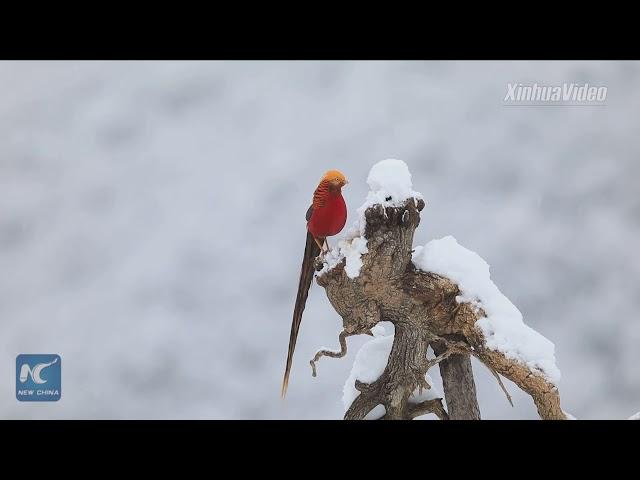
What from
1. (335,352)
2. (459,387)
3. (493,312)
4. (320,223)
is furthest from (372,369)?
(320,223)

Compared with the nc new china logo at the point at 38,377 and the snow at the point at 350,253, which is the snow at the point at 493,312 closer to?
the snow at the point at 350,253

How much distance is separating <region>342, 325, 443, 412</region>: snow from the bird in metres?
0.37

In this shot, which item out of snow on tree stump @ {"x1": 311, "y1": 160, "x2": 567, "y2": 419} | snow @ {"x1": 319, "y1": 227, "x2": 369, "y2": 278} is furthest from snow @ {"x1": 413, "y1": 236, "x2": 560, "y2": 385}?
snow @ {"x1": 319, "y1": 227, "x2": 369, "y2": 278}

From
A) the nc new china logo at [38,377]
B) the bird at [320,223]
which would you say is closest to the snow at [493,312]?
the bird at [320,223]

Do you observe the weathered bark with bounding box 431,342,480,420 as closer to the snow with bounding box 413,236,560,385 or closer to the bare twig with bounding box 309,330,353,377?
the snow with bounding box 413,236,560,385

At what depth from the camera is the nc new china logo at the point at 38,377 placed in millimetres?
3514

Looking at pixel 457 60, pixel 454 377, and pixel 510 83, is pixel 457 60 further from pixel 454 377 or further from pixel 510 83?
pixel 454 377

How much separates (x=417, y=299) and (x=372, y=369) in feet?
1.59

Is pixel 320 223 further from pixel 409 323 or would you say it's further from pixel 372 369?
pixel 372 369

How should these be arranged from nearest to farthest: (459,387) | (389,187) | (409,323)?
(389,187), (409,323), (459,387)

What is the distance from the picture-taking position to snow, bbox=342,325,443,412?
11.8 feet

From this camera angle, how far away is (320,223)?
10.9 ft

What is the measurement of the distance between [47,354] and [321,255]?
4.58 feet

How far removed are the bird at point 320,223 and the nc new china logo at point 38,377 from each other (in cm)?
113
